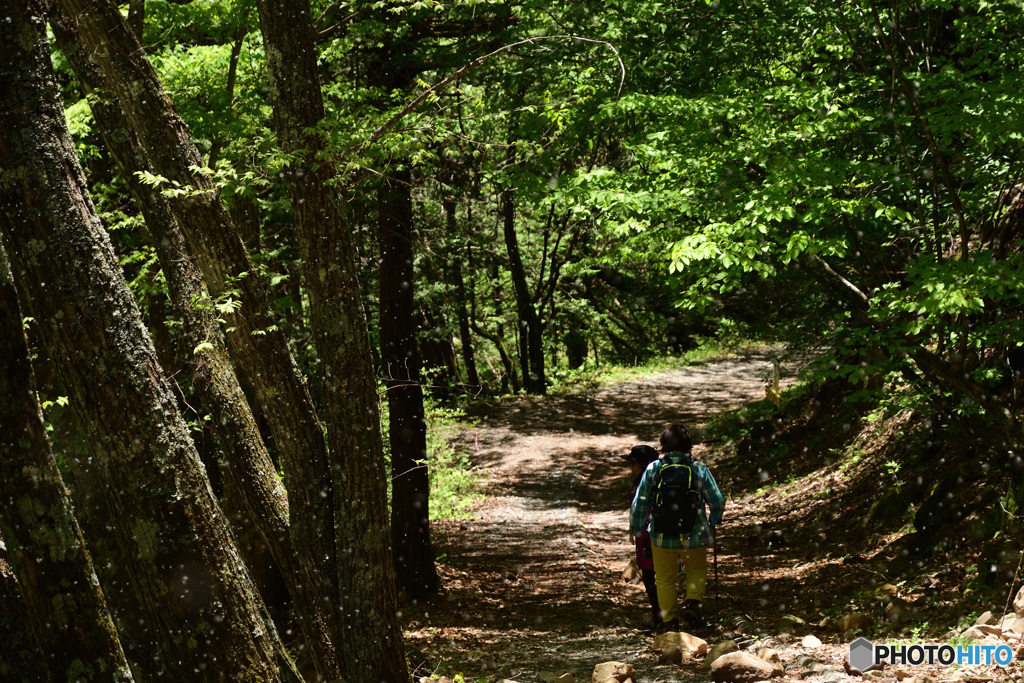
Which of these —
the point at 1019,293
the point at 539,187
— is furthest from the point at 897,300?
the point at 539,187

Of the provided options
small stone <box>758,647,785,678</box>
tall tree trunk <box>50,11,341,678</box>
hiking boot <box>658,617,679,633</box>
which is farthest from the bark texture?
hiking boot <box>658,617,679,633</box>

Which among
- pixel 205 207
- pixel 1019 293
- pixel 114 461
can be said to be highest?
pixel 205 207

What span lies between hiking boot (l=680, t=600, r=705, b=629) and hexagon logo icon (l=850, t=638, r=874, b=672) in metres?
1.50

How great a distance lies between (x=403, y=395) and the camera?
29.2ft

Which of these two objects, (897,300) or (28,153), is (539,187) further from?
(28,153)

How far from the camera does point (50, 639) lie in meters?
3.52

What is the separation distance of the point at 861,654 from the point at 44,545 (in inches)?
214

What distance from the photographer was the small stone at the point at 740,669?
5.15m

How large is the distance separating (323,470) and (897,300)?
4.64 m

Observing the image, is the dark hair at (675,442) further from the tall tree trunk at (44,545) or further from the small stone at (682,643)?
the tall tree trunk at (44,545)

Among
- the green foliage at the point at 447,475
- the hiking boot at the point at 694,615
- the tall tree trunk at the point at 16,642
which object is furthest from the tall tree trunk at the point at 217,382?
the green foliage at the point at 447,475
